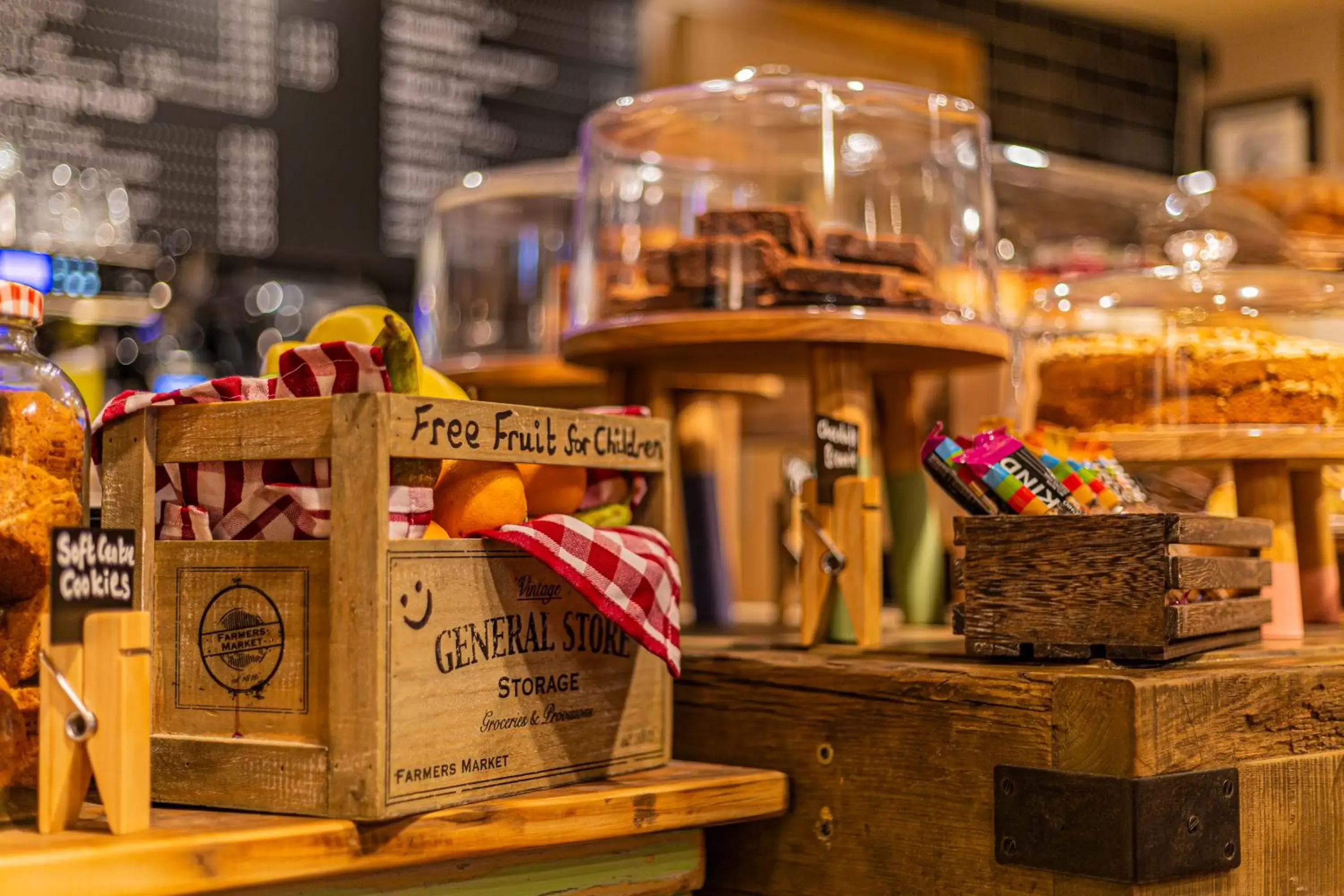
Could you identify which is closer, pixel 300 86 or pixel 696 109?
pixel 696 109

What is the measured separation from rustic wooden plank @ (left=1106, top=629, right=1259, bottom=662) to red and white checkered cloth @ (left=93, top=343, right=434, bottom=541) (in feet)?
1.80

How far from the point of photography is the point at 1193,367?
151 centimetres

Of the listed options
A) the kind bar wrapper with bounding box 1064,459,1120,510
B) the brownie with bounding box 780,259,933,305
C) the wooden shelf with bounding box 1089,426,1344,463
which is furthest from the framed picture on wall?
the kind bar wrapper with bounding box 1064,459,1120,510

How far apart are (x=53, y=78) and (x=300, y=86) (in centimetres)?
50

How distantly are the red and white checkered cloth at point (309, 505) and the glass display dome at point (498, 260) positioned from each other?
1.26 metres

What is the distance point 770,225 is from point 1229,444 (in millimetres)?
487

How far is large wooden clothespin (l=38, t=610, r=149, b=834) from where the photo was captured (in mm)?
920

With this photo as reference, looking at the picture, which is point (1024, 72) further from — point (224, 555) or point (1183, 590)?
point (224, 555)

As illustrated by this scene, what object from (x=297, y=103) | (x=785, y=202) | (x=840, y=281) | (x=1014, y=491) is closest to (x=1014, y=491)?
(x=1014, y=491)

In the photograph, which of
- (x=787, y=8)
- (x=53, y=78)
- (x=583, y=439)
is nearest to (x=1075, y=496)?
(x=583, y=439)

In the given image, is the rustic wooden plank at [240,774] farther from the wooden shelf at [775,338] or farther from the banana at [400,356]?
the wooden shelf at [775,338]

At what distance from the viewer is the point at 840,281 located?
4.88ft

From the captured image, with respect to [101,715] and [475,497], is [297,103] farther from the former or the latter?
[101,715]

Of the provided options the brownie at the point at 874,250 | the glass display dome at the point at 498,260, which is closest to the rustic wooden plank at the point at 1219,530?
the brownie at the point at 874,250
